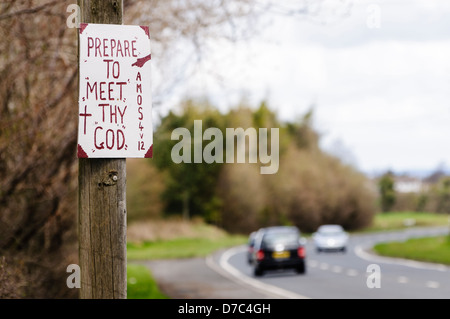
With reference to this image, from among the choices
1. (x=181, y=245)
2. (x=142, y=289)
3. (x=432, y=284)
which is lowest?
(x=181, y=245)

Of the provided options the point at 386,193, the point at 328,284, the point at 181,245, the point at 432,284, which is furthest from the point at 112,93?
the point at 386,193

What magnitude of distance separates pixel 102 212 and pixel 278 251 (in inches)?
855

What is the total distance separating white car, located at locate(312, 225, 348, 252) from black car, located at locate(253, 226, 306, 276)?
818 inches

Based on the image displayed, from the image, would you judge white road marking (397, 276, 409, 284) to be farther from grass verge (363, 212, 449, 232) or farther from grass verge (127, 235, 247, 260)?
grass verge (363, 212, 449, 232)

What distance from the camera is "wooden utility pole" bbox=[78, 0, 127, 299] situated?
4508 millimetres

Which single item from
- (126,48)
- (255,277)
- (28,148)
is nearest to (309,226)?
(255,277)

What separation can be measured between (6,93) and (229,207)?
62972mm

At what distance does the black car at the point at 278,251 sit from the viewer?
84.8ft

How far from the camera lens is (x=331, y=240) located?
154ft

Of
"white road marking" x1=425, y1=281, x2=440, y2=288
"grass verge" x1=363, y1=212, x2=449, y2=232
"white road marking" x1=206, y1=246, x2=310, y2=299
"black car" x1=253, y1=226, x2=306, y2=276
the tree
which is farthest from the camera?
the tree

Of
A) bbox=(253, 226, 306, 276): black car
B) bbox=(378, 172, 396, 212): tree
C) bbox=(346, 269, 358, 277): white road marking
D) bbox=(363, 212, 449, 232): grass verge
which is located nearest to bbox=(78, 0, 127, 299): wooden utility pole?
bbox=(253, 226, 306, 276): black car

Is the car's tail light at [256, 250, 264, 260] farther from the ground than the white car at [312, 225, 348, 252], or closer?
farther from the ground

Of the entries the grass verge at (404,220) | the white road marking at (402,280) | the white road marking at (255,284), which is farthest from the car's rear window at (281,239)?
the grass verge at (404,220)

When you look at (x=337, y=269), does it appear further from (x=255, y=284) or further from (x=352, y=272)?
(x=255, y=284)
